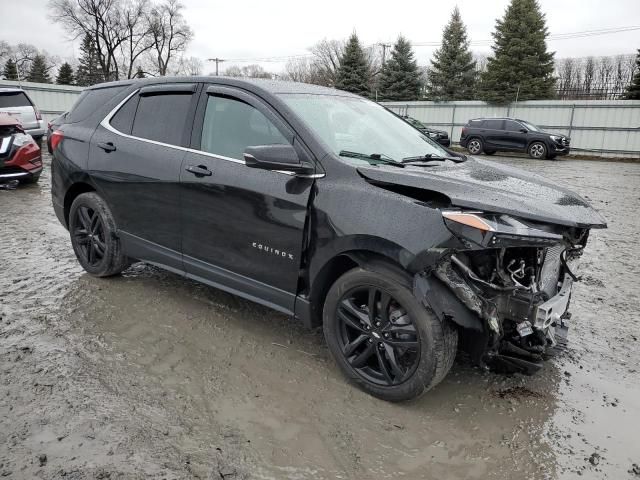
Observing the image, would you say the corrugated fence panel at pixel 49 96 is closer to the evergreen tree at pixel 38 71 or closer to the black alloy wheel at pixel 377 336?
the black alloy wheel at pixel 377 336

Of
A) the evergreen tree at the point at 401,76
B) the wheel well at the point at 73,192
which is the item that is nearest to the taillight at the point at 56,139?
the wheel well at the point at 73,192

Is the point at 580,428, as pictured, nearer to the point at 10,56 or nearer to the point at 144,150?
the point at 144,150

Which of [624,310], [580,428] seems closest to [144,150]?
[580,428]

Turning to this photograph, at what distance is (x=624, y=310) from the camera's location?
4285 mm

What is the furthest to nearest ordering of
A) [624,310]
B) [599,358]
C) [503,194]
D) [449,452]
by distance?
[624,310]
[599,358]
[503,194]
[449,452]

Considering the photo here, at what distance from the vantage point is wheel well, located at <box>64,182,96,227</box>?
456 centimetres

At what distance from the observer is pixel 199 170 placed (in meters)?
3.53

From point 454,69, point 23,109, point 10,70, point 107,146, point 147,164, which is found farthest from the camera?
point 10,70

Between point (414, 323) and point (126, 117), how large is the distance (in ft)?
9.81

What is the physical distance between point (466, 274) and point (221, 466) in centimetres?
149

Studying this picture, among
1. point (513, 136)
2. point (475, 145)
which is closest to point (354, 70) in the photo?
point (475, 145)

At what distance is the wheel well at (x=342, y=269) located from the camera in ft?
9.04

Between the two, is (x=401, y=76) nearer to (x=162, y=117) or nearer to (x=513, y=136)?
(x=513, y=136)

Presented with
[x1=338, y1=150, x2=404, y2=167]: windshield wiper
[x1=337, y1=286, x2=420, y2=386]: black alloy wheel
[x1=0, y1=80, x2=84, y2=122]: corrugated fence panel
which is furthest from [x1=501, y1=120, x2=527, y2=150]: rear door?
[x1=337, y1=286, x2=420, y2=386]: black alloy wheel
